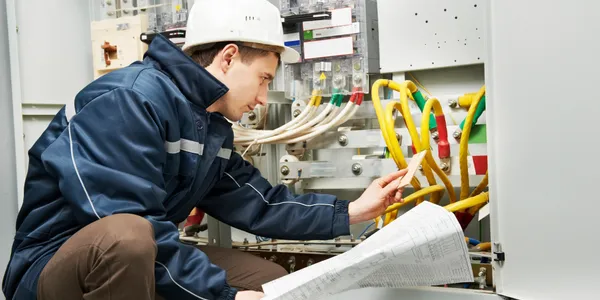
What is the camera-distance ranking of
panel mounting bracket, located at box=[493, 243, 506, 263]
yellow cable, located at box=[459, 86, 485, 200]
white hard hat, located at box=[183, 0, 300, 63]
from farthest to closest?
yellow cable, located at box=[459, 86, 485, 200] < white hard hat, located at box=[183, 0, 300, 63] < panel mounting bracket, located at box=[493, 243, 506, 263]

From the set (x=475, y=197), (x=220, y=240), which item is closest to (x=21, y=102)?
(x=220, y=240)

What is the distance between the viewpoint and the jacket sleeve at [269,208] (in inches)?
64.2

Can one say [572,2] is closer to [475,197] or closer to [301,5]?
[475,197]

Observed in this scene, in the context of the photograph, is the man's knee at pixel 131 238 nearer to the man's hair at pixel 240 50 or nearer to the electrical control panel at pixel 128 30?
the man's hair at pixel 240 50

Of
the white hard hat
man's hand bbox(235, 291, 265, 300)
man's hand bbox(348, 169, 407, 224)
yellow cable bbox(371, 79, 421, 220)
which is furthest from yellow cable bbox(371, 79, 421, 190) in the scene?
man's hand bbox(235, 291, 265, 300)

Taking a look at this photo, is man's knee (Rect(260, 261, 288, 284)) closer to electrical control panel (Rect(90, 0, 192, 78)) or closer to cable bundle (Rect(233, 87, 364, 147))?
cable bundle (Rect(233, 87, 364, 147))

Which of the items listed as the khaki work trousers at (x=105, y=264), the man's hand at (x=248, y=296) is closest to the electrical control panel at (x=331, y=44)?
the man's hand at (x=248, y=296)

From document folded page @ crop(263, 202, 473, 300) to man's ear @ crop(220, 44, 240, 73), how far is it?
56 centimetres

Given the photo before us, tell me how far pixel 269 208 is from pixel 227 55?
0.46m

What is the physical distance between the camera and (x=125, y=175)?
116cm

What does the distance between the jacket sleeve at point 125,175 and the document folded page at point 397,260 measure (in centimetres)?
15

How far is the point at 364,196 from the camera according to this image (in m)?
1.60

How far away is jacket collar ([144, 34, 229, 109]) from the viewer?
141cm

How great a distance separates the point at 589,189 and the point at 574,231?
90mm
